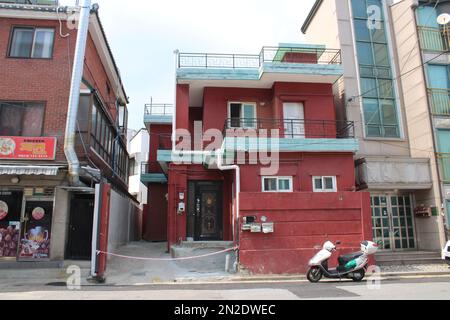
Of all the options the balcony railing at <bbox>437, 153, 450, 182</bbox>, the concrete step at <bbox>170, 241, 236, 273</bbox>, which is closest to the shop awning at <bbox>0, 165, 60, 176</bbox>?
the concrete step at <bbox>170, 241, 236, 273</bbox>

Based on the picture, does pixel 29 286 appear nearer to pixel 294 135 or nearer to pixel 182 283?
pixel 182 283

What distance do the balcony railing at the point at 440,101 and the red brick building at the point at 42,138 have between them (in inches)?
560

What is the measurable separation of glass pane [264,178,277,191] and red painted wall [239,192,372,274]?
215 centimetres

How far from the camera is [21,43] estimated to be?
13609 millimetres

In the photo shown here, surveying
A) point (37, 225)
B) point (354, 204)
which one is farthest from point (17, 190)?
point (354, 204)

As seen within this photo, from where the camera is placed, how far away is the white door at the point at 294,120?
15898 millimetres

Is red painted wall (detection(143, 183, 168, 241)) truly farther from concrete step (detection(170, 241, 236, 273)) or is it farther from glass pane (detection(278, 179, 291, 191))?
glass pane (detection(278, 179, 291, 191))

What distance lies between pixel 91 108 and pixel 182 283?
7.32 metres

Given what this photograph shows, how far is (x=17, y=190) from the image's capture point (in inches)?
493

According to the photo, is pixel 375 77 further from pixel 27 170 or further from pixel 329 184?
pixel 27 170

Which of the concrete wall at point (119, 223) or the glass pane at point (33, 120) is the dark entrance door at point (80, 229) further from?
the glass pane at point (33, 120)

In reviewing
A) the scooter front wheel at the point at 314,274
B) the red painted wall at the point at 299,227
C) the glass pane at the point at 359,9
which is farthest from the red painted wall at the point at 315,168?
the glass pane at the point at 359,9

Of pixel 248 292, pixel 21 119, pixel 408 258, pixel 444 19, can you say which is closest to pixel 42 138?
pixel 21 119

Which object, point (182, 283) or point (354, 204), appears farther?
point (354, 204)
